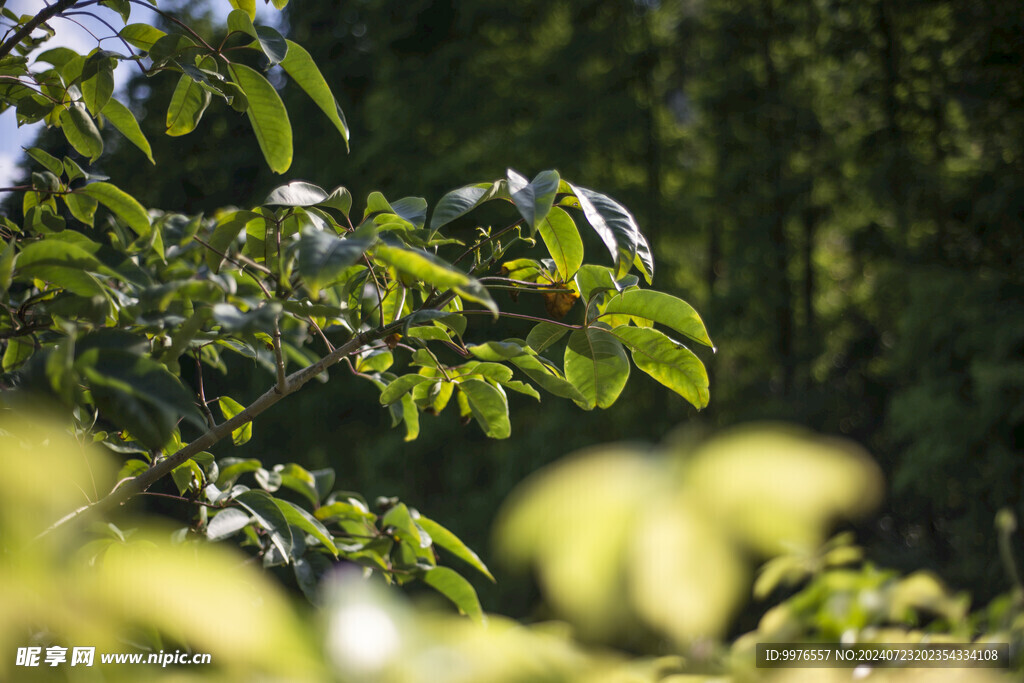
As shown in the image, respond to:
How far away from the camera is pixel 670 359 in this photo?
51cm

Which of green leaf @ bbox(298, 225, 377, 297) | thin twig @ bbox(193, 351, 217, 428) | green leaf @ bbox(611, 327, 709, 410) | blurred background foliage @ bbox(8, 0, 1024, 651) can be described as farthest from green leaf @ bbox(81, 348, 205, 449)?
blurred background foliage @ bbox(8, 0, 1024, 651)

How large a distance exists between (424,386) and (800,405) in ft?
12.9

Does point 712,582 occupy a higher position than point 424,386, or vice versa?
point 712,582

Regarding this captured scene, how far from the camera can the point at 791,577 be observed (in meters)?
0.74

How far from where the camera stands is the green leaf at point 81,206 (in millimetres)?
676

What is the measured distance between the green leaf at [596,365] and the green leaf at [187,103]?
1.48ft

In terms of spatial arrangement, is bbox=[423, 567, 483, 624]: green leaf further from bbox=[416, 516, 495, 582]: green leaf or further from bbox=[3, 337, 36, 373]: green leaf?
bbox=[3, 337, 36, 373]: green leaf

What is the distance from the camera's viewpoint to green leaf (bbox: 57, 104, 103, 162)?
0.67 meters

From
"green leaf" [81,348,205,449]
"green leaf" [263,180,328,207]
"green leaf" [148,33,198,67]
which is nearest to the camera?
"green leaf" [81,348,205,449]

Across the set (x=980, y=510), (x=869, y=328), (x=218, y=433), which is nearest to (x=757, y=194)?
(x=869, y=328)

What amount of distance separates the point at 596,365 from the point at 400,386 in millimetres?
175

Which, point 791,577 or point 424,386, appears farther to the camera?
point 791,577

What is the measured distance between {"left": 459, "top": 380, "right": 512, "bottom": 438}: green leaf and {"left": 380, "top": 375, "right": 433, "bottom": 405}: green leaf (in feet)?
0.14

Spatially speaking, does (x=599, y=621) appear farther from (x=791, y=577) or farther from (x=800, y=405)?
(x=800, y=405)
